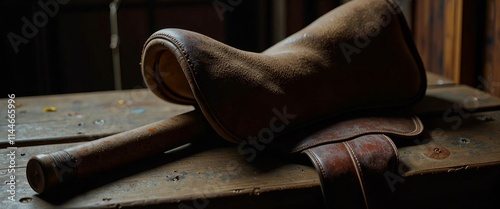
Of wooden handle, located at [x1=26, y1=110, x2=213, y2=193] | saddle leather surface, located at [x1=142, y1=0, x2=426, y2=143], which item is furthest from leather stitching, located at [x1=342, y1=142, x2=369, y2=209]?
wooden handle, located at [x1=26, y1=110, x2=213, y2=193]

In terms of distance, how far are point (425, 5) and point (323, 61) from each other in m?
1.14

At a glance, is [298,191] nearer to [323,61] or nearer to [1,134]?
[323,61]

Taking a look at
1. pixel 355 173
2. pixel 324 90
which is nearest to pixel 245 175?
pixel 355 173

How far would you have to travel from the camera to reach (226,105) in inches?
39.7

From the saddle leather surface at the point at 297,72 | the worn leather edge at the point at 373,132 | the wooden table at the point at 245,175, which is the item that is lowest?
the wooden table at the point at 245,175

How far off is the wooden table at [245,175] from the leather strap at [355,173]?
2 cm

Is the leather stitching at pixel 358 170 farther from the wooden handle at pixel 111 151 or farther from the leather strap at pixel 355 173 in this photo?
the wooden handle at pixel 111 151

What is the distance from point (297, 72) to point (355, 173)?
0.27 meters

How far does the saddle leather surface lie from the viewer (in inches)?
40.1

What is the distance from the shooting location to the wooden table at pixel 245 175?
0.89 meters

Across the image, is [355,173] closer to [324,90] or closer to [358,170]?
[358,170]

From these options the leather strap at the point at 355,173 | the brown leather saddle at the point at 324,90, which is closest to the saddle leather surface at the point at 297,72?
the brown leather saddle at the point at 324,90

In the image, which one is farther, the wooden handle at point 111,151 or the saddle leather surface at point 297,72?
the saddle leather surface at point 297,72

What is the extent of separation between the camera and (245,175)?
3.17ft
